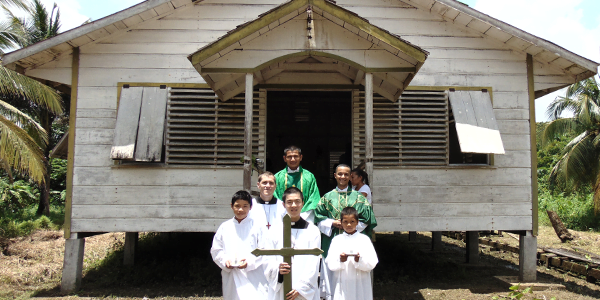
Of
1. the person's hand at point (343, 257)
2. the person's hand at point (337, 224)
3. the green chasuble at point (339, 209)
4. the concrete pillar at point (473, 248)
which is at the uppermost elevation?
the green chasuble at point (339, 209)

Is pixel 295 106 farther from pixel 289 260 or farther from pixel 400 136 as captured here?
pixel 289 260

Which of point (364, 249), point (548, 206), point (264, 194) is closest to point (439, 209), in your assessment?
point (364, 249)

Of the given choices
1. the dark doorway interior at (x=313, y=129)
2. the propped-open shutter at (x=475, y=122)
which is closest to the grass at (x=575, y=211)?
the dark doorway interior at (x=313, y=129)

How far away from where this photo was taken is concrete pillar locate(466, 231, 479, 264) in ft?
30.4

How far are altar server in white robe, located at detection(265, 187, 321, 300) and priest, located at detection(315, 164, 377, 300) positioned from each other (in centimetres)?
38

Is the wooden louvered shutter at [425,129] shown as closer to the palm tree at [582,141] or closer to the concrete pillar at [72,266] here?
the concrete pillar at [72,266]

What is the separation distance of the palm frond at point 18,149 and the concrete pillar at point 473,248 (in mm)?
9274

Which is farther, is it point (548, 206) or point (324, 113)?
point (548, 206)

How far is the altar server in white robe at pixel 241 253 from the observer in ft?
13.6

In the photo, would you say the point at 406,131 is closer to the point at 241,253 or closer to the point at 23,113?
the point at 241,253

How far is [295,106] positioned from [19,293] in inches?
298

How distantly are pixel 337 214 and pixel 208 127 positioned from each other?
10.2ft

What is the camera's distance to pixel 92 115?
679 cm

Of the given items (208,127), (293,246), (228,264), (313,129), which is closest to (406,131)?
(208,127)
